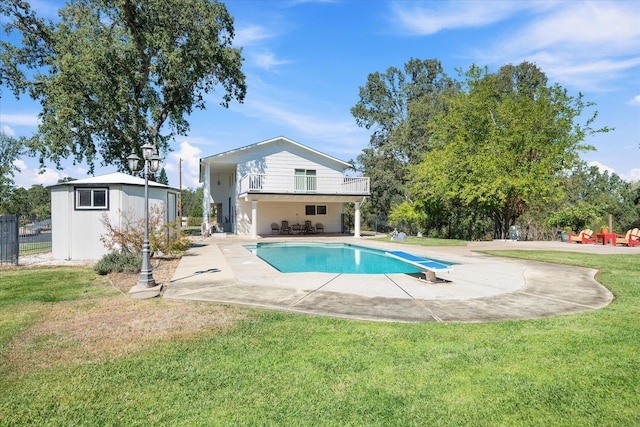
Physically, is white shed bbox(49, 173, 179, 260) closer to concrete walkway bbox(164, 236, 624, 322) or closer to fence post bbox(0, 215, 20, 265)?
fence post bbox(0, 215, 20, 265)

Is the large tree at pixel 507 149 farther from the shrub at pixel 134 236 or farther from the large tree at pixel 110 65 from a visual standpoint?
the large tree at pixel 110 65

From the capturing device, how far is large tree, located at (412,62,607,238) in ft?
62.6

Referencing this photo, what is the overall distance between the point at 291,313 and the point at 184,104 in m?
23.2

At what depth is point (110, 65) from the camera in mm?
19828

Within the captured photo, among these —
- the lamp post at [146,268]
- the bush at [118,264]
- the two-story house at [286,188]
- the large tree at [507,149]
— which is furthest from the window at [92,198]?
the large tree at [507,149]

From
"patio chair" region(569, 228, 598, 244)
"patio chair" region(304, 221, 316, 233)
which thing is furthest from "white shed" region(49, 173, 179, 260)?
"patio chair" region(569, 228, 598, 244)

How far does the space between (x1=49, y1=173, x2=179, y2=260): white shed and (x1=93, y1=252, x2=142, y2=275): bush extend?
3.03 m

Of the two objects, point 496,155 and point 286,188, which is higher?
point 496,155

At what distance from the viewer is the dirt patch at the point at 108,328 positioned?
4062 millimetres

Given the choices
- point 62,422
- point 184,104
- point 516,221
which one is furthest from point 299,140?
point 62,422

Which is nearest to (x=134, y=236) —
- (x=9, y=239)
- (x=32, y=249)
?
(x=9, y=239)

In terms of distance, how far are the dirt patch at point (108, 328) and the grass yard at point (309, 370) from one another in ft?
0.09

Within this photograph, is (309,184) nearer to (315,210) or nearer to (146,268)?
(315,210)

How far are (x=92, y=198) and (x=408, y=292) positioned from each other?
12.2 m
